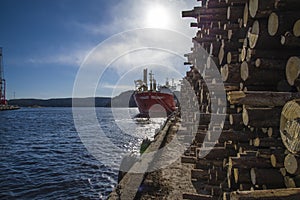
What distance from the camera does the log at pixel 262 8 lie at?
8.55ft

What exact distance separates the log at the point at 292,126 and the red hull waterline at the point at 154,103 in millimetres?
51649

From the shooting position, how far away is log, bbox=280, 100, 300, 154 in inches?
74.2

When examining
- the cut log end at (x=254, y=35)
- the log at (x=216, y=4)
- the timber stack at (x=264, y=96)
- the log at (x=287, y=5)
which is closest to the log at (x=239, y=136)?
the timber stack at (x=264, y=96)

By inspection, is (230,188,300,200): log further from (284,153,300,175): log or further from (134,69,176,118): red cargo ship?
(134,69,176,118): red cargo ship

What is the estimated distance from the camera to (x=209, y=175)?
536cm

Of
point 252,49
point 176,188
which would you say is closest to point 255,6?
point 252,49

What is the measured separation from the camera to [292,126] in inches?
76.1

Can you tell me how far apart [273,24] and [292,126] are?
4.00 feet

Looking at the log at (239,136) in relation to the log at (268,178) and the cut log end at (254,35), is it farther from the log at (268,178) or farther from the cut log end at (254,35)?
the cut log end at (254,35)

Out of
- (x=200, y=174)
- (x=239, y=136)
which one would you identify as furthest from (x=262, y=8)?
(x=200, y=174)

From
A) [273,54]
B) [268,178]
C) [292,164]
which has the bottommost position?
[268,178]

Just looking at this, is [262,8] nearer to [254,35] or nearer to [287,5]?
[287,5]

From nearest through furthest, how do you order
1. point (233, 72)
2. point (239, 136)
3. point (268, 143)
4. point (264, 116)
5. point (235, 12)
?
point (264, 116)
point (268, 143)
point (233, 72)
point (235, 12)
point (239, 136)

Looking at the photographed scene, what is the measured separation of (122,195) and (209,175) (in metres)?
2.14
